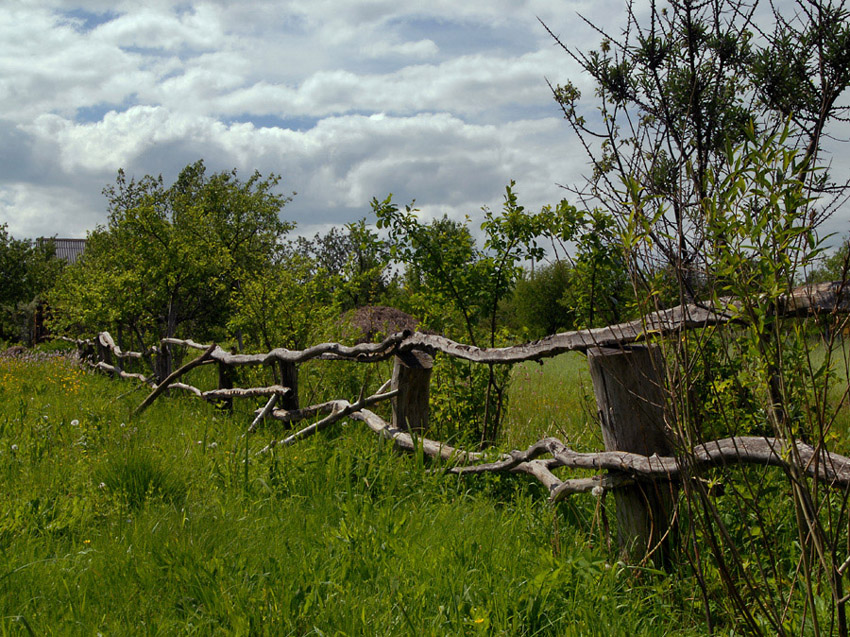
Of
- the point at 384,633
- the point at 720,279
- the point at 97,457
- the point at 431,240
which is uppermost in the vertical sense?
the point at 431,240

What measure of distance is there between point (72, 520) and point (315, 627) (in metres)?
1.87

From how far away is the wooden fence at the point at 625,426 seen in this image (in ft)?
7.70

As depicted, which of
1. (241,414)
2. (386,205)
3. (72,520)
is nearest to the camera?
(72,520)

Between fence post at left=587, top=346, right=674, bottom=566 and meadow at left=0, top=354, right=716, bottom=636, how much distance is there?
0.16m

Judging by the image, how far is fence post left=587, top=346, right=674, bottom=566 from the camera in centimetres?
315

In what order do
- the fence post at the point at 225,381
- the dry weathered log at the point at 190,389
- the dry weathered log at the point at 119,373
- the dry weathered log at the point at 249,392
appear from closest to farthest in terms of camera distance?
the dry weathered log at the point at 249,392 < the fence post at the point at 225,381 < the dry weathered log at the point at 190,389 < the dry weathered log at the point at 119,373

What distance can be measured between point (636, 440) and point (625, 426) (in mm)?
83

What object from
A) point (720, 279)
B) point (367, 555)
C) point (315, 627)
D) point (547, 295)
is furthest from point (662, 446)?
point (547, 295)

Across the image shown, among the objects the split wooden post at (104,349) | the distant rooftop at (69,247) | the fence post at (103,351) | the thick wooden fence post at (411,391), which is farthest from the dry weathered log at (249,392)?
the distant rooftop at (69,247)

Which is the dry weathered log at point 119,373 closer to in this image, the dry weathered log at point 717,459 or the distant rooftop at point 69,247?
the dry weathered log at point 717,459

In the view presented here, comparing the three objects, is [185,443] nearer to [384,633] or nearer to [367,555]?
[367,555]

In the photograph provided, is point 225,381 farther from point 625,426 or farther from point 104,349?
point 104,349

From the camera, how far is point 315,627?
7.87 ft

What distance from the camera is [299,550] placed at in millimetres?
2996
